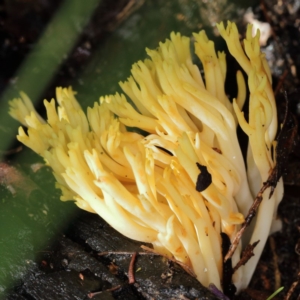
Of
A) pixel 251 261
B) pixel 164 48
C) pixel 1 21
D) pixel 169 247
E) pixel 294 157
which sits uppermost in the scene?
pixel 1 21

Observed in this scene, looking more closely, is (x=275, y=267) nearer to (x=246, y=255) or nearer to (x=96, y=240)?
(x=246, y=255)

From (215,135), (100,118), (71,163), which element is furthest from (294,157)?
(71,163)

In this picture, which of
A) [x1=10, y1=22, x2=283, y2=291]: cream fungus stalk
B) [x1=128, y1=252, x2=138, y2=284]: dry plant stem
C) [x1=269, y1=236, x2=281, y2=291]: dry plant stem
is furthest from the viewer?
[x1=269, y1=236, x2=281, y2=291]: dry plant stem

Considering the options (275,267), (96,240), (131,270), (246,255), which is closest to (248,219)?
(246,255)

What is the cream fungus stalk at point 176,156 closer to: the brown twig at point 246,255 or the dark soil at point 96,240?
the brown twig at point 246,255

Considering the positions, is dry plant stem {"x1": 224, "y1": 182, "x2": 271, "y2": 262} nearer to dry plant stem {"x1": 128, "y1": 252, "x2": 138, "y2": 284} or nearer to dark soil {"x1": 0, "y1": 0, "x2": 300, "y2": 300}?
dark soil {"x1": 0, "y1": 0, "x2": 300, "y2": 300}

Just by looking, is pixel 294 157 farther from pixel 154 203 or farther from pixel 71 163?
pixel 71 163

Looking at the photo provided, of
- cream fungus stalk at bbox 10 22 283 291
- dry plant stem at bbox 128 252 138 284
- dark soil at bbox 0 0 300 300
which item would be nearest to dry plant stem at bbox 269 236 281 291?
dark soil at bbox 0 0 300 300

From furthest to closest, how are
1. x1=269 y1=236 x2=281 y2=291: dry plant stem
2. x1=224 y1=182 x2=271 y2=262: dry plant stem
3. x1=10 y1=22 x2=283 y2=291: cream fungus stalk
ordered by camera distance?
x1=269 y1=236 x2=281 y2=291: dry plant stem < x1=224 y1=182 x2=271 y2=262: dry plant stem < x1=10 y1=22 x2=283 y2=291: cream fungus stalk
